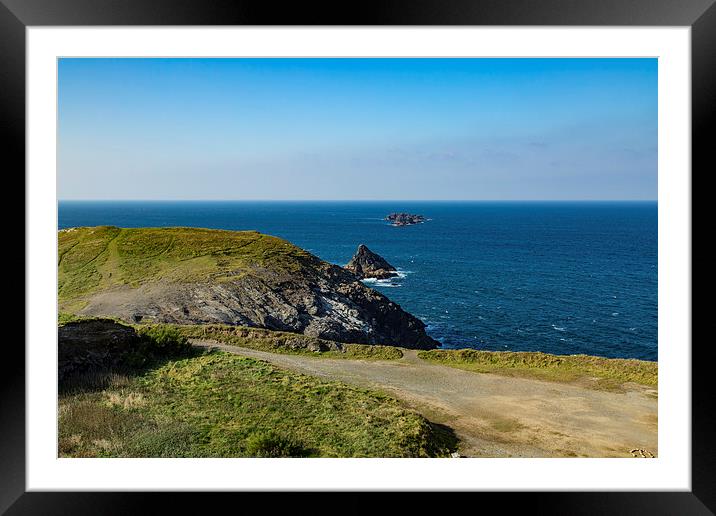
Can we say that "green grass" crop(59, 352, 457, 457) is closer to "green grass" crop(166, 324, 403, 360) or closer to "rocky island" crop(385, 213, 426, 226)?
"green grass" crop(166, 324, 403, 360)

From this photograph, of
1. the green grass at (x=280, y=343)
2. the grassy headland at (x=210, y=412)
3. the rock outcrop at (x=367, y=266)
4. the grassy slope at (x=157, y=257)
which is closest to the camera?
the grassy headland at (x=210, y=412)

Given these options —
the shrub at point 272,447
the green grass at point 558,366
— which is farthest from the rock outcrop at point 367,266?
the shrub at point 272,447

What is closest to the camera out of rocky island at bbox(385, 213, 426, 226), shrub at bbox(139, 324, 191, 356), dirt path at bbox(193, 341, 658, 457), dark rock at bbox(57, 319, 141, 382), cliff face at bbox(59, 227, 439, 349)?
dirt path at bbox(193, 341, 658, 457)

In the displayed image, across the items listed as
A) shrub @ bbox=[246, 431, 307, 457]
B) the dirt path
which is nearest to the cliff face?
the dirt path
